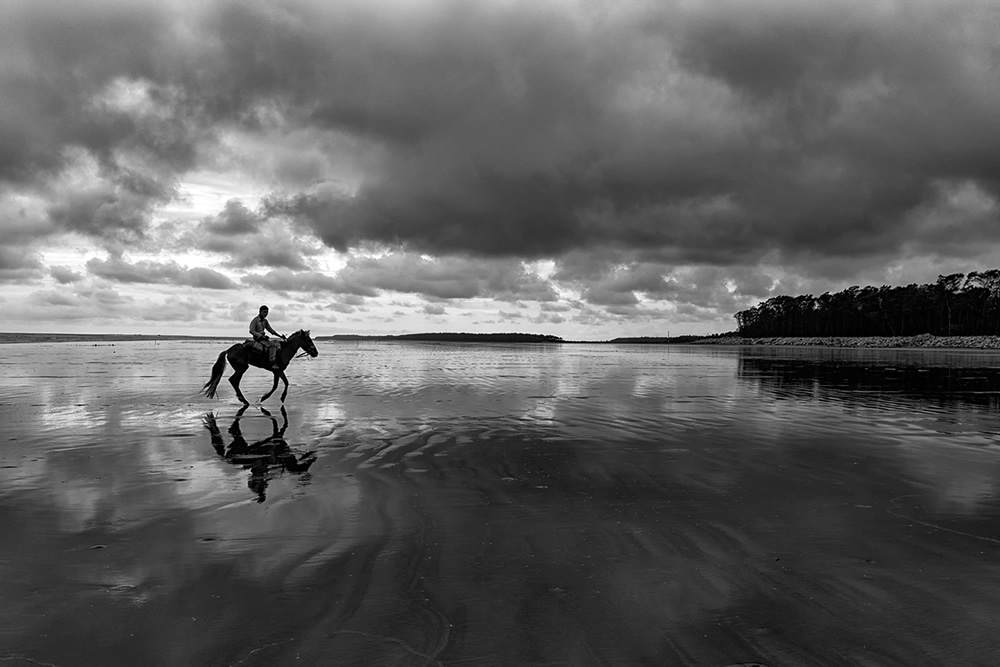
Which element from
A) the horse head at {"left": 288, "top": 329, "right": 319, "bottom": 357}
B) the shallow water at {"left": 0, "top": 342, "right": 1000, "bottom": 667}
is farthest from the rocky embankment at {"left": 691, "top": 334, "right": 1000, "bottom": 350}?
the horse head at {"left": 288, "top": 329, "right": 319, "bottom": 357}

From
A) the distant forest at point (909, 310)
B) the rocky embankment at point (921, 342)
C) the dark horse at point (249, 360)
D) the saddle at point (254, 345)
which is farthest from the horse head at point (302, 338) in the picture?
the distant forest at point (909, 310)

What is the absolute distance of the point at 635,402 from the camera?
2042 centimetres

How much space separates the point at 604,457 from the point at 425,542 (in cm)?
545

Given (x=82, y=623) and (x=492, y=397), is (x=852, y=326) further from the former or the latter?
(x=82, y=623)

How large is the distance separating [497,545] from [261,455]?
6784mm

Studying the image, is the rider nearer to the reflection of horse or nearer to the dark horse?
the dark horse

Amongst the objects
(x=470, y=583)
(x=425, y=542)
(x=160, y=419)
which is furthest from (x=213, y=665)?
(x=160, y=419)

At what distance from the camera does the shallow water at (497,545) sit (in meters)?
4.28

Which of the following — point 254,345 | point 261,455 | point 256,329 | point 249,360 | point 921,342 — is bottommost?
point 261,455

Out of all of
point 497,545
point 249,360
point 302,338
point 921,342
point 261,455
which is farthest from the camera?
point 921,342

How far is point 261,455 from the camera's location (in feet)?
36.7

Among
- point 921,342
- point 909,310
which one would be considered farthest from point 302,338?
point 909,310

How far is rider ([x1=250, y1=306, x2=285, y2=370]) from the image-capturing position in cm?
2098

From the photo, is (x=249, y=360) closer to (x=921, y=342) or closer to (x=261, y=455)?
(x=261, y=455)
